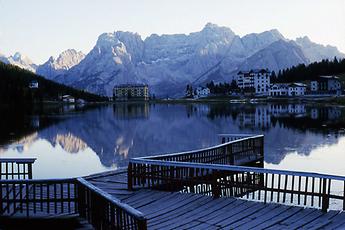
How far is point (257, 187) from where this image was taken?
16891mm

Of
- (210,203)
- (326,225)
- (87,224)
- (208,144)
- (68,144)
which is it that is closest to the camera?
(326,225)

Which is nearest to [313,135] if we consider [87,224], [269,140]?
[269,140]

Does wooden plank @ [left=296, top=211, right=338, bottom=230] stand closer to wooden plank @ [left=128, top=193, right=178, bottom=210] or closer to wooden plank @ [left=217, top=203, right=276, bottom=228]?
wooden plank @ [left=217, top=203, right=276, bottom=228]

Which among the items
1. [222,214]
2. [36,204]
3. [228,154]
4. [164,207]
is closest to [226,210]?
[222,214]

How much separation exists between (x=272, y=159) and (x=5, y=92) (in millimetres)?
165389

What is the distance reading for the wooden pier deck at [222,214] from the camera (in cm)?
1357

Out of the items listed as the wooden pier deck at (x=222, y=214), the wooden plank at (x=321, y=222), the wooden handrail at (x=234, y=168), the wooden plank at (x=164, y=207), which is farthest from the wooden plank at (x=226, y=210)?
the wooden plank at (x=321, y=222)

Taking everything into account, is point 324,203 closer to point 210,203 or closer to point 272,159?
point 210,203

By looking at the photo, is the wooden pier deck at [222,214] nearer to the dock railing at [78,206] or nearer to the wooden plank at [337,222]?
the wooden plank at [337,222]

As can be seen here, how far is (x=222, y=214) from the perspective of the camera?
14914 millimetres

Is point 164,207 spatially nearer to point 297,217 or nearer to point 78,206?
point 78,206

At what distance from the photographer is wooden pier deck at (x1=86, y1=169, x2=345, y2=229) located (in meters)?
13.6

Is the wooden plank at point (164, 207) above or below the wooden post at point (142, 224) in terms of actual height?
below

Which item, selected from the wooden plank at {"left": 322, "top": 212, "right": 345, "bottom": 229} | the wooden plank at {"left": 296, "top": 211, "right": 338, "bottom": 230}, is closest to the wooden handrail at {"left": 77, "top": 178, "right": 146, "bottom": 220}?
the wooden plank at {"left": 296, "top": 211, "right": 338, "bottom": 230}
